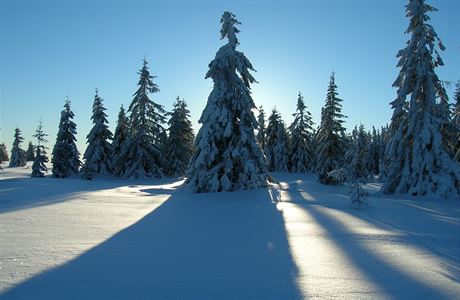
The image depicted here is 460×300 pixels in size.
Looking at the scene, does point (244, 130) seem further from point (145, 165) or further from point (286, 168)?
point (286, 168)

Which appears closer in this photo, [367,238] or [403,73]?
[367,238]

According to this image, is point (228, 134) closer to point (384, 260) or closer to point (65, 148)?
point (384, 260)

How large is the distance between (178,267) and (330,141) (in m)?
32.7

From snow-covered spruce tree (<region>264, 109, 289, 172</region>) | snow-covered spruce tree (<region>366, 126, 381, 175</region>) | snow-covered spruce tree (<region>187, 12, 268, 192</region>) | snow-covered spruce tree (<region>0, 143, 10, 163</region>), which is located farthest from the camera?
snow-covered spruce tree (<region>0, 143, 10, 163</region>)

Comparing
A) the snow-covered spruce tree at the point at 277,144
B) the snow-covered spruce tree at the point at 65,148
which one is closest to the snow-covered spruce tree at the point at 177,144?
the snow-covered spruce tree at the point at 65,148

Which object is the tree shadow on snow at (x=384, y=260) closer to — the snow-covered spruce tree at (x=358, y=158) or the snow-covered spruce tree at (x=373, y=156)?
the snow-covered spruce tree at (x=358, y=158)

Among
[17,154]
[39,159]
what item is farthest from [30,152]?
[39,159]

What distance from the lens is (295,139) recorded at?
51.2 meters

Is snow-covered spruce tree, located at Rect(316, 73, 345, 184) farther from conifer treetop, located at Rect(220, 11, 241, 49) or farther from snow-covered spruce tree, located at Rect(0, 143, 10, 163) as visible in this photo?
snow-covered spruce tree, located at Rect(0, 143, 10, 163)

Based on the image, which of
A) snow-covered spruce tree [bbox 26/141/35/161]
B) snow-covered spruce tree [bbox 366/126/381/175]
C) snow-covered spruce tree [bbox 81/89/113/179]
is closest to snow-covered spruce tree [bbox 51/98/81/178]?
snow-covered spruce tree [bbox 81/89/113/179]

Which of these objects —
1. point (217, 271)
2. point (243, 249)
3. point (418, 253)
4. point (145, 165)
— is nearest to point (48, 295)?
point (217, 271)

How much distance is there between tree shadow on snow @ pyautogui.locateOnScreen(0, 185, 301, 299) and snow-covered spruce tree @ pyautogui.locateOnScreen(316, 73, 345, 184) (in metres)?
28.5

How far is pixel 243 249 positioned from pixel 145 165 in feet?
108

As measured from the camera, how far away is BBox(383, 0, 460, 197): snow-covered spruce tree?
1783 cm
